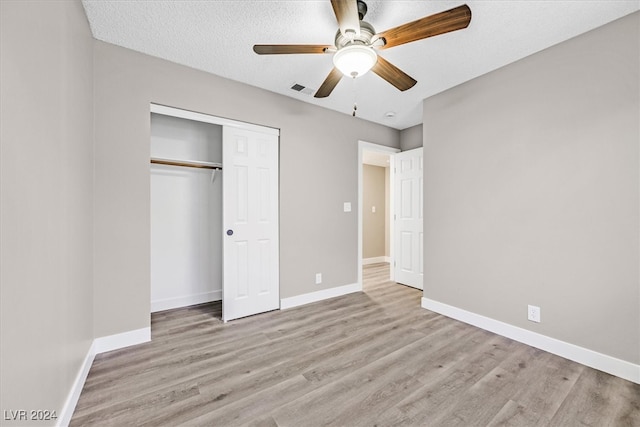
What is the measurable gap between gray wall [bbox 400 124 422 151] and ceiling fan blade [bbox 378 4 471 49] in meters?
2.70

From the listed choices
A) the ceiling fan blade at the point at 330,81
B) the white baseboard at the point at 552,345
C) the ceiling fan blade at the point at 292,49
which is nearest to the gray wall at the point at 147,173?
the ceiling fan blade at the point at 330,81

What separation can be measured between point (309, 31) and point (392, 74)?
2.45 ft

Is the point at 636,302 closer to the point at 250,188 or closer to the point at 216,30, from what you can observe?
the point at 250,188

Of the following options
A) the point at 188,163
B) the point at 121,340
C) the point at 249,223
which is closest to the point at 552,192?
the point at 249,223

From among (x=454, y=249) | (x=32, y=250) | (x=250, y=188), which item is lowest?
(x=454, y=249)

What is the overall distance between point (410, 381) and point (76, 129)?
2.77 meters

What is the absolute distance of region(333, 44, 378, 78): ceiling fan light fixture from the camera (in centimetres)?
173

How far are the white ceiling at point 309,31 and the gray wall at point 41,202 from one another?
1.45 feet

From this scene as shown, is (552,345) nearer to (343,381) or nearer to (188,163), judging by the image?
(343,381)

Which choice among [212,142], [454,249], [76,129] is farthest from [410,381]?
[212,142]

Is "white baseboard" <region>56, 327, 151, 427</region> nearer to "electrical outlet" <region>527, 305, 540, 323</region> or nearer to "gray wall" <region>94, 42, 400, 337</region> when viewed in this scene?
"gray wall" <region>94, 42, 400, 337</region>

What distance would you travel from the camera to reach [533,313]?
2371 millimetres

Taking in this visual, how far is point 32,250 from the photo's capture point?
3.52 ft

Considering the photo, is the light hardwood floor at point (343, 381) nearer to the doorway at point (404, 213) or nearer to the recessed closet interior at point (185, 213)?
the recessed closet interior at point (185, 213)
